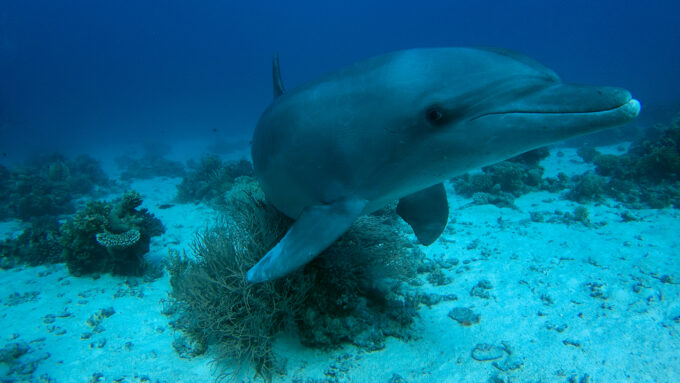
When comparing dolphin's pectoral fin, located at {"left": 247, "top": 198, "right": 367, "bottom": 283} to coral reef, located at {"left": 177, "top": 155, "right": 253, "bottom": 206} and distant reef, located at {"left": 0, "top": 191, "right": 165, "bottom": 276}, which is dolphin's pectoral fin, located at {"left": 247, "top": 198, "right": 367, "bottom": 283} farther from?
coral reef, located at {"left": 177, "top": 155, "right": 253, "bottom": 206}

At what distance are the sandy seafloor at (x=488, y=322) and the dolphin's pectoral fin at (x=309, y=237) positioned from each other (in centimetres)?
178

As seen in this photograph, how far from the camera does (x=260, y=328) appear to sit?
3.96 m

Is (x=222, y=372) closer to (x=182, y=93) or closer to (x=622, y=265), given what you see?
(x=622, y=265)

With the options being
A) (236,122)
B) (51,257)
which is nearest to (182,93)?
(236,122)

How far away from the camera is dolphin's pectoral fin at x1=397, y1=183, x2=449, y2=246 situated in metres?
4.09

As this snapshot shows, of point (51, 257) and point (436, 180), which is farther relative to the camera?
point (51, 257)

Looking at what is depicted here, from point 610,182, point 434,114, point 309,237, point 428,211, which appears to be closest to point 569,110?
point 434,114

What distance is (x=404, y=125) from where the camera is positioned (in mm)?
2461

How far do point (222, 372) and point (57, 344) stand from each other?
302 cm

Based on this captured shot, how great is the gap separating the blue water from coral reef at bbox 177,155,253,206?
6728 cm

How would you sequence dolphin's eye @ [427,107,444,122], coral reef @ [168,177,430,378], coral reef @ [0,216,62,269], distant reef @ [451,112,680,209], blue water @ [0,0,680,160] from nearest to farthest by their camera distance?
dolphin's eye @ [427,107,444,122], coral reef @ [168,177,430,378], coral reef @ [0,216,62,269], distant reef @ [451,112,680,209], blue water @ [0,0,680,160]

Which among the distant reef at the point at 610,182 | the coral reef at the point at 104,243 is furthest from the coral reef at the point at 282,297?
the distant reef at the point at 610,182

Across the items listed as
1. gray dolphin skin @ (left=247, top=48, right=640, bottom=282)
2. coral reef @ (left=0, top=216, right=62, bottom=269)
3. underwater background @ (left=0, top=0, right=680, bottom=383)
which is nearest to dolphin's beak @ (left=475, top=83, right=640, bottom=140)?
gray dolphin skin @ (left=247, top=48, right=640, bottom=282)

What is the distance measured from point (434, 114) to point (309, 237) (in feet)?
4.62
